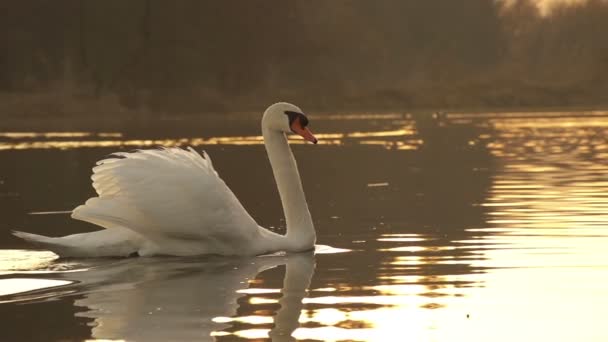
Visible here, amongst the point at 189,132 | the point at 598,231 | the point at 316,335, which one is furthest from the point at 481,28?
the point at 316,335

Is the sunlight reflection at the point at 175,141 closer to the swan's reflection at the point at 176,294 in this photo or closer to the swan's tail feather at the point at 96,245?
the swan's tail feather at the point at 96,245

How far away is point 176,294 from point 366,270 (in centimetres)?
162

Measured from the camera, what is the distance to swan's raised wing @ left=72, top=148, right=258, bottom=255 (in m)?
12.4

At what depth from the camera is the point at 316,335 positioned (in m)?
8.58

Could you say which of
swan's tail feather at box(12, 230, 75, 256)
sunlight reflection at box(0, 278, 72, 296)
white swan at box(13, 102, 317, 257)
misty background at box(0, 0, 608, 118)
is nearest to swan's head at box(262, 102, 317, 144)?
white swan at box(13, 102, 317, 257)

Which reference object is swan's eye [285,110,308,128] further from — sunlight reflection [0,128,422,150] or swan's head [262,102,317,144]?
sunlight reflection [0,128,422,150]

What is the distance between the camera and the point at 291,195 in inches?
525

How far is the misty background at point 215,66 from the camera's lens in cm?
6341

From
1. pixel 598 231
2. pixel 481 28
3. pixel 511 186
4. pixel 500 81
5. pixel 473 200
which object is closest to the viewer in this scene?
pixel 598 231

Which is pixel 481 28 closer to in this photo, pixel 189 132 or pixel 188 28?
pixel 188 28

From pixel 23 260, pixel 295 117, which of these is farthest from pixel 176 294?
pixel 295 117

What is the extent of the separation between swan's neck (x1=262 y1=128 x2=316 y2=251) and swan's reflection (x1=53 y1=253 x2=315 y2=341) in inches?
10.5

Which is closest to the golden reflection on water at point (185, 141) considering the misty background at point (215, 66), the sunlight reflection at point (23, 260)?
the misty background at point (215, 66)

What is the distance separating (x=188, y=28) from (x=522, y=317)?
58062mm
